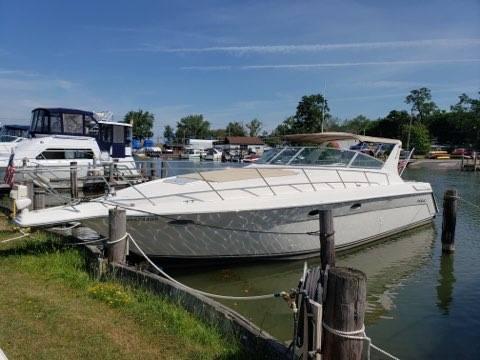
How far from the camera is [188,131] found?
12081 centimetres

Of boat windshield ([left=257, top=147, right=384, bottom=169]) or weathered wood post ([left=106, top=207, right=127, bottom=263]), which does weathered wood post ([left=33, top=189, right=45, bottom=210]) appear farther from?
weathered wood post ([left=106, top=207, right=127, bottom=263])

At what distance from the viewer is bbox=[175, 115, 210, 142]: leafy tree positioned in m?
120

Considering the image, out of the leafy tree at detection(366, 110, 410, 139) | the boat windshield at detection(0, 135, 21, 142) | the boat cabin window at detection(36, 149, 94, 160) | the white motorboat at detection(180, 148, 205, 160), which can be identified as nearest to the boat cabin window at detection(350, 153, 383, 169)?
the boat cabin window at detection(36, 149, 94, 160)

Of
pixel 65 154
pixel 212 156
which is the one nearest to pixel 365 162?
pixel 65 154

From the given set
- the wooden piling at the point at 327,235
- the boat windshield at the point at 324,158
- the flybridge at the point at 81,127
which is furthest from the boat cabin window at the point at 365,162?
the flybridge at the point at 81,127

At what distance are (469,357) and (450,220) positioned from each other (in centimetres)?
571

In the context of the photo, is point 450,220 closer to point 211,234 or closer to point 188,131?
point 211,234

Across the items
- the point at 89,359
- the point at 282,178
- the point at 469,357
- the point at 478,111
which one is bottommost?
the point at 469,357

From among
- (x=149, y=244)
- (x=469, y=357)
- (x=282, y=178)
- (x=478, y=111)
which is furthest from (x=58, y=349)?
(x=478, y=111)

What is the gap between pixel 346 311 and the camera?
129 inches

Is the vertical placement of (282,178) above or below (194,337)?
above

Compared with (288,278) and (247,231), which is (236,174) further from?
(288,278)

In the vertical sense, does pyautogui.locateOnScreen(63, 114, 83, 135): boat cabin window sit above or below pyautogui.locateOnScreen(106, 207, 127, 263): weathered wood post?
above

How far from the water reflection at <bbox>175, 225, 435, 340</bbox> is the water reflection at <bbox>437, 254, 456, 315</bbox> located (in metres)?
0.48
